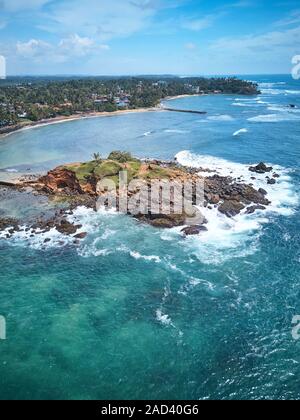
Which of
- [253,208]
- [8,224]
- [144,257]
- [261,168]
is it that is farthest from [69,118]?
[144,257]

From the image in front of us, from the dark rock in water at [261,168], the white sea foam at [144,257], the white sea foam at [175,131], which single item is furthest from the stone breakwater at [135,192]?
the white sea foam at [175,131]

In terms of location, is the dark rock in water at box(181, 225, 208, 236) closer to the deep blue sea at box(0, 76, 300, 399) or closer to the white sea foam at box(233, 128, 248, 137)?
the deep blue sea at box(0, 76, 300, 399)

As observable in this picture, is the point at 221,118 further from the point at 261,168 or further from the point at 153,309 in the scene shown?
the point at 153,309

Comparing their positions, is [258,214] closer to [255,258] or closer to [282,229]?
[282,229]

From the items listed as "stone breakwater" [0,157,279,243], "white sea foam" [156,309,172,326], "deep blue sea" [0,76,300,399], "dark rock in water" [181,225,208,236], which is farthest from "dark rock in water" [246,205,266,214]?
"white sea foam" [156,309,172,326]

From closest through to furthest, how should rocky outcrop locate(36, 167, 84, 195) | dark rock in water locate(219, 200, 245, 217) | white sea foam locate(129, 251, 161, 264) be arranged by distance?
white sea foam locate(129, 251, 161, 264) → dark rock in water locate(219, 200, 245, 217) → rocky outcrop locate(36, 167, 84, 195)

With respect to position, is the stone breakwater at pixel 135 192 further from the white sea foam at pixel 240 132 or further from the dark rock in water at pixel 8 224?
the white sea foam at pixel 240 132

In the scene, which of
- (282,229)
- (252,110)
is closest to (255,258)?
(282,229)
